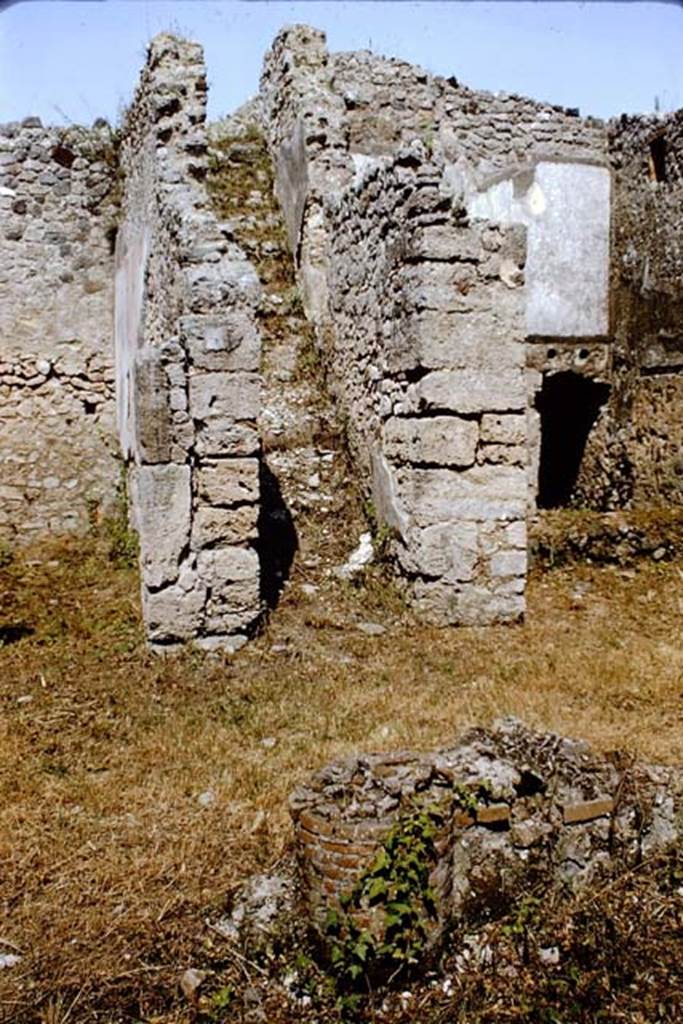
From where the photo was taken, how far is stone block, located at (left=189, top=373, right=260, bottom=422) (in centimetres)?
691

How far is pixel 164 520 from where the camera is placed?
6930 mm

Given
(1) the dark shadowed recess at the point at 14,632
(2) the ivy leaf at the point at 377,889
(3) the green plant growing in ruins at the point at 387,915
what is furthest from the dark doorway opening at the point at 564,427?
(2) the ivy leaf at the point at 377,889

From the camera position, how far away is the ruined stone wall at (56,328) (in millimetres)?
11234

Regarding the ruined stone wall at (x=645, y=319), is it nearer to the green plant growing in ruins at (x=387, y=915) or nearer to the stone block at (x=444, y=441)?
the stone block at (x=444, y=441)

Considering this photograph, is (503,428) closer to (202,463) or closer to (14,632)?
(202,463)

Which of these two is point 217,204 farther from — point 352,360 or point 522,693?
point 522,693

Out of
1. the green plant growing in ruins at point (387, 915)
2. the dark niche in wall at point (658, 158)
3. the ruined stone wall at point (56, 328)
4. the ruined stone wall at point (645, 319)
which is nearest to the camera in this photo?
the green plant growing in ruins at point (387, 915)

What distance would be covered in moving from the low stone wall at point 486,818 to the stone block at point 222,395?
3526 mm

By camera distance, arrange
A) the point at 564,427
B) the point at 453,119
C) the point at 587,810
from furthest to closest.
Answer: the point at 564,427
the point at 453,119
the point at 587,810

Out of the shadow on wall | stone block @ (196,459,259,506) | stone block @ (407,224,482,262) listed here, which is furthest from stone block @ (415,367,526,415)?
the shadow on wall

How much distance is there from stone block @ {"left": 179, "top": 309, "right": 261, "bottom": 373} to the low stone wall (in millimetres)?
3706

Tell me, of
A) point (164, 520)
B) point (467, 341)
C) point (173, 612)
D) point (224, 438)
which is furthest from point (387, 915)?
point (467, 341)

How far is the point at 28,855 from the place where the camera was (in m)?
4.23

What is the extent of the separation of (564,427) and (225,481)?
25.2 feet
